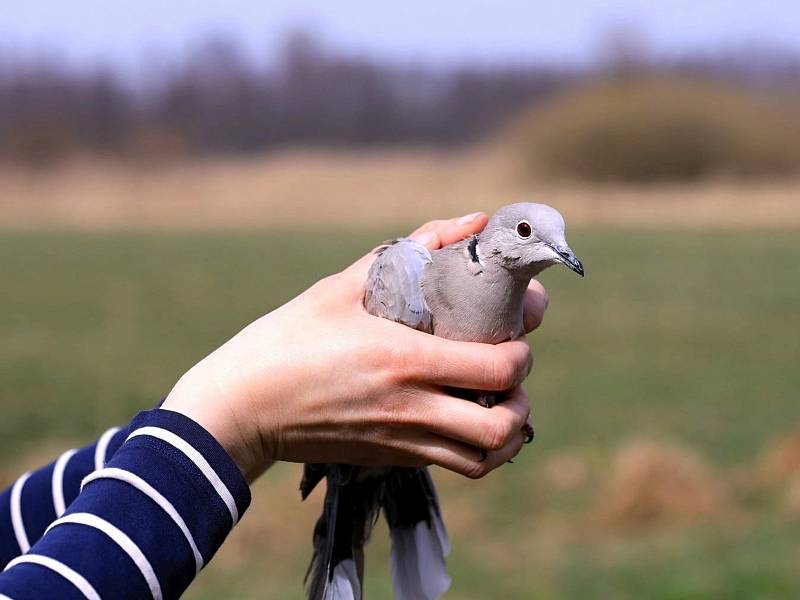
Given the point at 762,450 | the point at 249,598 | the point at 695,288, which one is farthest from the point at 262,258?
the point at 249,598

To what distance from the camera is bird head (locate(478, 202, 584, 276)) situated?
6.85 ft

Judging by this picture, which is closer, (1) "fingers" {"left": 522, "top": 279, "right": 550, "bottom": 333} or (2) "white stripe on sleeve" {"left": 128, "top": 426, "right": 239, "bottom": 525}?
(2) "white stripe on sleeve" {"left": 128, "top": 426, "right": 239, "bottom": 525}

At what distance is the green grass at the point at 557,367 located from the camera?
5.05 m

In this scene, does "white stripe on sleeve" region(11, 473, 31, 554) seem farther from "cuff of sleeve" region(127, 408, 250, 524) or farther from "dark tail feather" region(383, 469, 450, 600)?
"dark tail feather" region(383, 469, 450, 600)

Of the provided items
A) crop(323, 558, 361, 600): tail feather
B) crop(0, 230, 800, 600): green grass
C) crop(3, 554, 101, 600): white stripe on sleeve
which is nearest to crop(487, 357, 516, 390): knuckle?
crop(323, 558, 361, 600): tail feather

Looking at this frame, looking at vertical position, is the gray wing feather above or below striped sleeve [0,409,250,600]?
above

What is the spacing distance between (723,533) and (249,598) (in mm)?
2416

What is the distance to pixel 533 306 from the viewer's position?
7.57 ft

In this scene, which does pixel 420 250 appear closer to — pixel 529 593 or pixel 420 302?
pixel 420 302

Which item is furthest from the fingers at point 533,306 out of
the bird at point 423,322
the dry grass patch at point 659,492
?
the dry grass patch at point 659,492

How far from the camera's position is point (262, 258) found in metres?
21.9

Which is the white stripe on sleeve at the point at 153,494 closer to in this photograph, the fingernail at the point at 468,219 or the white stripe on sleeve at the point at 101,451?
the white stripe on sleeve at the point at 101,451

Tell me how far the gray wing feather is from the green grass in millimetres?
2494

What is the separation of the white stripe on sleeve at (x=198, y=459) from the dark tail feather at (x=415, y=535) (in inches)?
35.5
